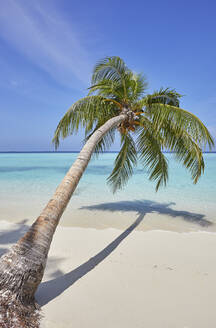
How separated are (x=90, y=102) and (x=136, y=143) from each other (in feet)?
6.81

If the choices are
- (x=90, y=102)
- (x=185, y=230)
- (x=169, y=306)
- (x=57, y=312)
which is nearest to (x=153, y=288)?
(x=169, y=306)

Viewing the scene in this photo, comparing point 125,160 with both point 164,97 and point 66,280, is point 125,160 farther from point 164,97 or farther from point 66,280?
point 66,280

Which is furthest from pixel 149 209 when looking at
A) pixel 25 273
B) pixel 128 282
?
pixel 25 273

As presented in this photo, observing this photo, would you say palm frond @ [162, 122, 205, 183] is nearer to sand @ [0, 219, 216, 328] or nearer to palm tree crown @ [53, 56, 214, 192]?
palm tree crown @ [53, 56, 214, 192]

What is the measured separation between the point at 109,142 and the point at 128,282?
4025mm

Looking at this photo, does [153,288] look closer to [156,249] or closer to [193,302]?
[193,302]

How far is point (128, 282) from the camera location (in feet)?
9.13

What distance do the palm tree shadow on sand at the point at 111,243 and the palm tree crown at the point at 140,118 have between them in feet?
5.84

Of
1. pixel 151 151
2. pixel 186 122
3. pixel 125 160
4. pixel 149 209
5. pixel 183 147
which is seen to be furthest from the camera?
pixel 149 209

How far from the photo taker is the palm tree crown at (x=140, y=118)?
432cm

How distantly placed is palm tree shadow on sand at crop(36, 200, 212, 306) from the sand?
13mm

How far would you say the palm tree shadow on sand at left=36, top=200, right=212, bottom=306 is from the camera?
2508 millimetres

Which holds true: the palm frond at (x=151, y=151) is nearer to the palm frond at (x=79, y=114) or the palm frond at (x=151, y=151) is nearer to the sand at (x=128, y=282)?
the palm frond at (x=79, y=114)

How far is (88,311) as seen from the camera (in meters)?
2.19
